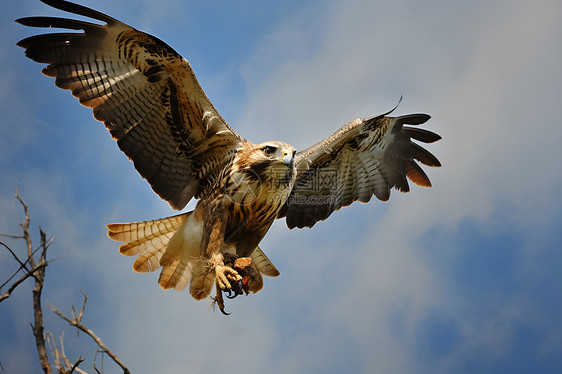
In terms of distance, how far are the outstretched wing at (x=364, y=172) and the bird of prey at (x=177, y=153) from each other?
0.39 meters

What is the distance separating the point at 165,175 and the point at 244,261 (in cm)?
146

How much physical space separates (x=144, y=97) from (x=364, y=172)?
2979mm

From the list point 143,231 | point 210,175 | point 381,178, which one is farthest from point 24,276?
point 381,178

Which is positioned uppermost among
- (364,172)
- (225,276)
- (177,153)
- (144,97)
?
(364,172)

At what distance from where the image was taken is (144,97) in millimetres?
5387

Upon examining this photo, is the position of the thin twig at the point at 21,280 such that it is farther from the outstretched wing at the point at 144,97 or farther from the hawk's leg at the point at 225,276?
the outstretched wing at the point at 144,97

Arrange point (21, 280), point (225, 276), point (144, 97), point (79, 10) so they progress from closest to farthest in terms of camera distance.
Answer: point (21, 280) → point (225, 276) → point (79, 10) → point (144, 97)

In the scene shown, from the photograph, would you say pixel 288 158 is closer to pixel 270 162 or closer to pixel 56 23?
Answer: pixel 270 162

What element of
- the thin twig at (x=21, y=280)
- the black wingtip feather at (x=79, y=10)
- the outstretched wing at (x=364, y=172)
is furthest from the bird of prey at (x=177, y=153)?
the thin twig at (x=21, y=280)

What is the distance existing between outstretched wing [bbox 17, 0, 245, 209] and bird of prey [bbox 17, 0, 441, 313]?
0.03ft

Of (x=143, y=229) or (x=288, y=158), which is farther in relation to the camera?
(x=143, y=229)

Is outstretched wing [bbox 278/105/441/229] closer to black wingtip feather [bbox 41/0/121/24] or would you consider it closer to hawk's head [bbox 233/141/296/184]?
hawk's head [bbox 233/141/296/184]

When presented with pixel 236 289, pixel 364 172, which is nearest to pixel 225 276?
pixel 236 289

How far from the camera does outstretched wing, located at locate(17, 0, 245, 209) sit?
200 inches
